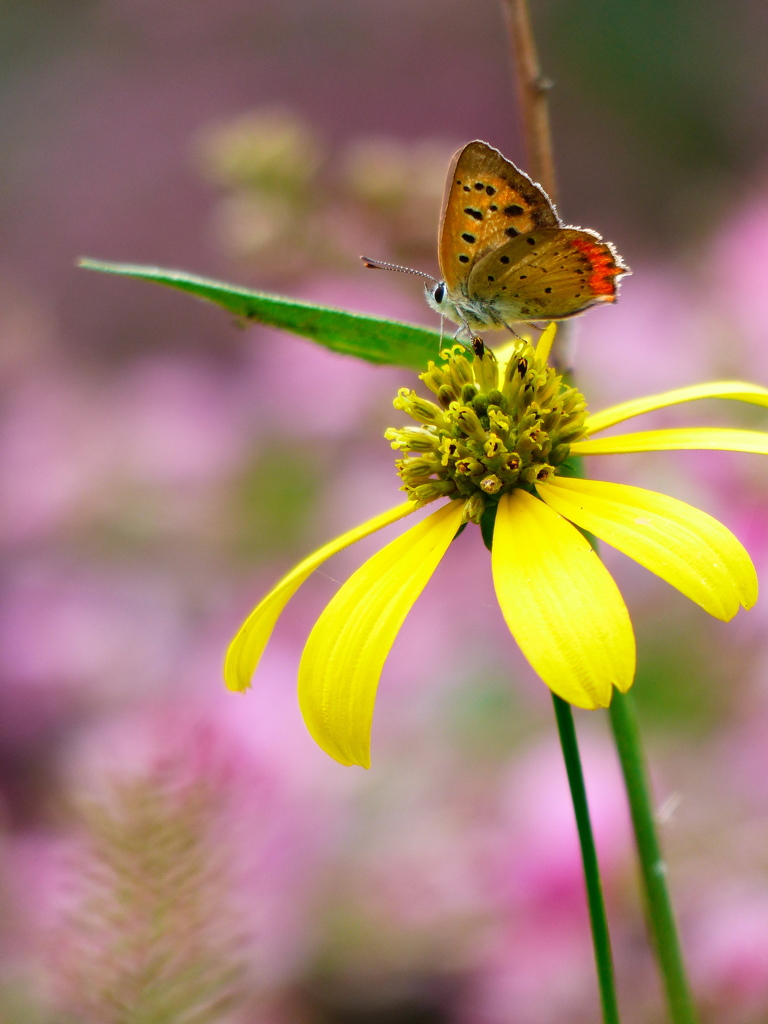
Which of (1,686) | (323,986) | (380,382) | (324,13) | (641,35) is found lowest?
(323,986)

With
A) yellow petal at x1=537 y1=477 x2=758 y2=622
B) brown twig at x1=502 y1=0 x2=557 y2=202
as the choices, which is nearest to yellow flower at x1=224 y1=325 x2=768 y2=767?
yellow petal at x1=537 y1=477 x2=758 y2=622

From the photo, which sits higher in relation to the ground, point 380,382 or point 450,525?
point 380,382

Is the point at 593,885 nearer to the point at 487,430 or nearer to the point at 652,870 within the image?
the point at 652,870

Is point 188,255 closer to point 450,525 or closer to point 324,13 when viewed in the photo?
point 324,13

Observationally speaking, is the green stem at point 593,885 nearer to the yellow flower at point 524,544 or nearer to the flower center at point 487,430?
the yellow flower at point 524,544

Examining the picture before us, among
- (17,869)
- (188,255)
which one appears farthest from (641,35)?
(17,869)

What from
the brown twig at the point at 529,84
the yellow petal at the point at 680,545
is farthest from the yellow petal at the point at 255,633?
the brown twig at the point at 529,84

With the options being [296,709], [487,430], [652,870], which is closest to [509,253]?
[487,430]

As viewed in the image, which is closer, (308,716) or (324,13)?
(308,716)
